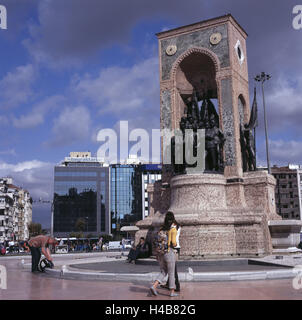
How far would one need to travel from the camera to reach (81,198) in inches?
4500

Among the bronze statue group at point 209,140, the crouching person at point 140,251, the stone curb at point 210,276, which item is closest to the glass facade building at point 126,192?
the bronze statue group at point 209,140

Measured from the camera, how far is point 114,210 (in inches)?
4697

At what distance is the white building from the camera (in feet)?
297

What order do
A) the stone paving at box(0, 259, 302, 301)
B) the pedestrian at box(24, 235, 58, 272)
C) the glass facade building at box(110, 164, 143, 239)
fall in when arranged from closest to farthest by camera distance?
the stone paving at box(0, 259, 302, 301) → the pedestrian at box(24, 235, 58, 272) → the glass facade building at box(110, 164, 143, 239)

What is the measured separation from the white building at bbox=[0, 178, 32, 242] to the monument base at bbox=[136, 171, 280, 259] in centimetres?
7701

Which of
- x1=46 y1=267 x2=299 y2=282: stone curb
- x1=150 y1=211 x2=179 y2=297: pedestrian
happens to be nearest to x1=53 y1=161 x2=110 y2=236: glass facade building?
x1=46 y1=267 x2=299 y2=282: stone curb

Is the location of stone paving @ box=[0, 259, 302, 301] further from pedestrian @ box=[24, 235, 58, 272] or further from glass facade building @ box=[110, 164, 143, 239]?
glass facade building @ box=[110, 164, 143, 239]

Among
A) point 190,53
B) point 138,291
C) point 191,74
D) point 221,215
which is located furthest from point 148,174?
point 138,291

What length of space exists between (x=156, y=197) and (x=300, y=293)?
507 inches

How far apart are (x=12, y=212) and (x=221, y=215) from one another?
89208mm

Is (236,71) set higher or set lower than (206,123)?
higher

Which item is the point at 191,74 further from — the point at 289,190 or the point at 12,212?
the point at 12,212
